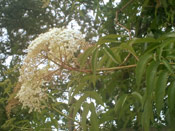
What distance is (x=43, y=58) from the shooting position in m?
0.94

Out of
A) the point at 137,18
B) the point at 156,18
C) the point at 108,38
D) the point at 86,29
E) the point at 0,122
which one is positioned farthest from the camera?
the point at 86,29

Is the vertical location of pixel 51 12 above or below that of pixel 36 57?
above

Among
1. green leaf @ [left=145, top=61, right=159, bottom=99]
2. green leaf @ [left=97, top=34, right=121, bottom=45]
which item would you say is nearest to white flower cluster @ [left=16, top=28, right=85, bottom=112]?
green leaf @ [left=97, top=34, right=121, bottom=45]

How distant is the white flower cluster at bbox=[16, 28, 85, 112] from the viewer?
0.91 metres

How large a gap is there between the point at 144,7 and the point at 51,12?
327 centimetres

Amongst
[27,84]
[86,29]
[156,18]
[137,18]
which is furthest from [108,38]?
[86,29]

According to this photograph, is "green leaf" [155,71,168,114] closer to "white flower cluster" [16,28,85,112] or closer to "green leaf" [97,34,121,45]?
"green leaf" [97,34,121,45]

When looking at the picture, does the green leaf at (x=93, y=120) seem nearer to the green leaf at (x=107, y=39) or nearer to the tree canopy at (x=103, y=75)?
the tree canopy at (x=103, y=75)

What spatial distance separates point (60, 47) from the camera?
93cm

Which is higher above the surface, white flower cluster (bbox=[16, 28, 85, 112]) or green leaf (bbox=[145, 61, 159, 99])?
white flower cluster (bbox=[16, 28, 85, 112])

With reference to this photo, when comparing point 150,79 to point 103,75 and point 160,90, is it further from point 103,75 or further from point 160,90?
point 103,75

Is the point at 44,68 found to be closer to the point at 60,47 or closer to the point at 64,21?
the point at 60,47

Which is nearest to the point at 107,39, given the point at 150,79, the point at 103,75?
the point at 150,79

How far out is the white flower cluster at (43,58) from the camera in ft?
2.98
